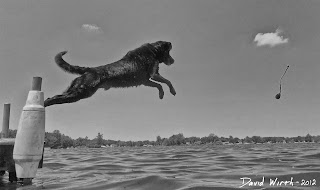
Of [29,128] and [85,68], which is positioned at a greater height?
[85,68]

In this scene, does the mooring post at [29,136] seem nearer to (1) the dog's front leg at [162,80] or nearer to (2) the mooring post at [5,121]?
(2) the mooring post at [5,121]

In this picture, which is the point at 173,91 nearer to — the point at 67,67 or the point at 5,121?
the point at 67,67

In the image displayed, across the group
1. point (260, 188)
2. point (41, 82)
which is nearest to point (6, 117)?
point (41, 82)

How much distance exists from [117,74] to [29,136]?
3712 millimetres

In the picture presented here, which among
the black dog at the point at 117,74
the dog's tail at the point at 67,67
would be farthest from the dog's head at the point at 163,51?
the dog's tail at the point at 67,67

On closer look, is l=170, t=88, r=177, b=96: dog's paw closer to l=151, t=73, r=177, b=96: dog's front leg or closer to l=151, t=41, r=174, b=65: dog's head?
l=151, t=73, r=177, b=96: dog's front leg

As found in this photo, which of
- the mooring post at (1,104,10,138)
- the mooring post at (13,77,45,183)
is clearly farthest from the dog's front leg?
the mooring post at (13,77,45,183)

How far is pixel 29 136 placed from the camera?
24.0 feet

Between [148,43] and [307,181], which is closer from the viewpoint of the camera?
[307,181]

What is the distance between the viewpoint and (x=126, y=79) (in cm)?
1052

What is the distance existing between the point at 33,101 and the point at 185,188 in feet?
12.9

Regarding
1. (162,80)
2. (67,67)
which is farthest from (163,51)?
(67,67)

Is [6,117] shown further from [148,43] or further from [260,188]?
[260,188]

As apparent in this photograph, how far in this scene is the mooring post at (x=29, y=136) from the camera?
24.1ft
